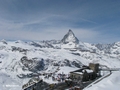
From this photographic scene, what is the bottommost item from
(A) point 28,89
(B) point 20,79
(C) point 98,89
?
(B) point 20,79

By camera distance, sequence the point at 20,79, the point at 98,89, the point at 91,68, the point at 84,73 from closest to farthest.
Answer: the point at 98,89 → the point at 84,73 → the point at 91,68 → the point at 20,79

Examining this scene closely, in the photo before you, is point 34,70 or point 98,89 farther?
point 34,70

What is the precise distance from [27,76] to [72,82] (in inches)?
5095

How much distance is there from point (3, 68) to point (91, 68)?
517 ft

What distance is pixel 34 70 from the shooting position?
196 metres

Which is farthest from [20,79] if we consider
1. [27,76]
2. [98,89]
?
[98,89]

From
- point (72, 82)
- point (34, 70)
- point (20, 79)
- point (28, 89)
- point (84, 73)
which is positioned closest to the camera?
point (28, 89)

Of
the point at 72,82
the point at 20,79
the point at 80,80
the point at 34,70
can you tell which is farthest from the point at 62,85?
the point at 34,70

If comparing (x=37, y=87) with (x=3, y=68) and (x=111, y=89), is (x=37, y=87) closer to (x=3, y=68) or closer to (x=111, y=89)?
(x=111, y=89)

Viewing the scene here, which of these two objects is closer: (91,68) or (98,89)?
(98,89)

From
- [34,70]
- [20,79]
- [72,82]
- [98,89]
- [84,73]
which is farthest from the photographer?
[34,70]

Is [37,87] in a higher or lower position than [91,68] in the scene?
lower

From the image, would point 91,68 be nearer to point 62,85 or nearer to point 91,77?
point 91,77

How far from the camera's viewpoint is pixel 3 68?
19950cm
